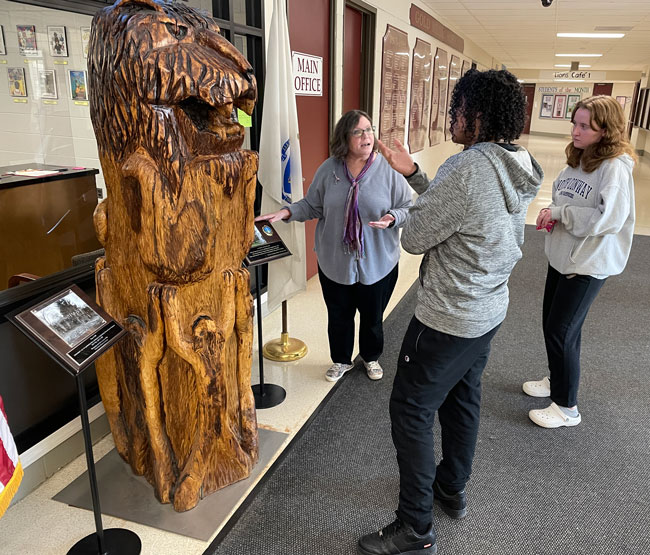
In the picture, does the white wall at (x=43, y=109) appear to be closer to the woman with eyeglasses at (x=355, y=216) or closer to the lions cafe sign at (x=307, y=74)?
the woman with eyeglasses at (x=355, y=216)

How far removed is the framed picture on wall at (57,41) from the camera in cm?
234

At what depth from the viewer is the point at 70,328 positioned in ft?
5.20

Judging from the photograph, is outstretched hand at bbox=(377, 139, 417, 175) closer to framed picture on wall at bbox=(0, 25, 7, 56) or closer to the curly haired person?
the curly haired person

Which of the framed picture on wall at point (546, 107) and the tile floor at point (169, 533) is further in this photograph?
the framed picture on wall at point (546, 107)

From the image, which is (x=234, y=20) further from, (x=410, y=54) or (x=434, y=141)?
(x=434, y=141)

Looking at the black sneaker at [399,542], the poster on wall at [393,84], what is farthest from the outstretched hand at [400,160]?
the poster on wall at [393,84]

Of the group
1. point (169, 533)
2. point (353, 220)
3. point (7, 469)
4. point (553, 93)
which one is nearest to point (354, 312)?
point (353, 220)

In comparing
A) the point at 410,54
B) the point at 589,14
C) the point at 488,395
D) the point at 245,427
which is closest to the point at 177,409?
the point at 245,427

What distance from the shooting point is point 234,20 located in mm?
3188

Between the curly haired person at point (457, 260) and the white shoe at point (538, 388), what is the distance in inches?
48.7

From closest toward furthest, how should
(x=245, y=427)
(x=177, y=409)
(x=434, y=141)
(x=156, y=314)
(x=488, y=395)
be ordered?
(x=156, y=314) → (x=177, y=409) → (x=245, y=427) → (x=488, y=395) → (x=434, y=141)

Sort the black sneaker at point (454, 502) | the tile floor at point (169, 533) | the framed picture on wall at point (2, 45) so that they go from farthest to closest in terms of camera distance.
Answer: the framed picture on wall at point (2, 45) → the black sneaker at point (454, 502) → the tile floor at point (169, 533)

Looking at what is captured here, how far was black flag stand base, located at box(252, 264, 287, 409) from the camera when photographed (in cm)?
271

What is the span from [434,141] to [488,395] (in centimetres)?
700
